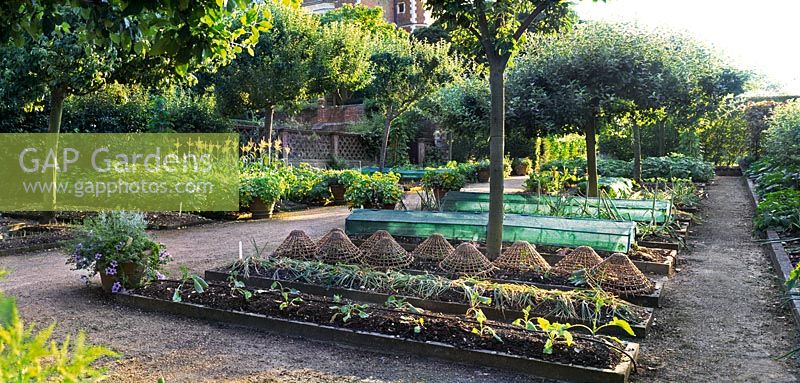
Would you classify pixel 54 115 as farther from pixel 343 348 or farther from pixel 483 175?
pixel 483 175

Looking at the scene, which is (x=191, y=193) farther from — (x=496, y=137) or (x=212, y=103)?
(x=496, y=137)

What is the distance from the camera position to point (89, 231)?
5.32 m

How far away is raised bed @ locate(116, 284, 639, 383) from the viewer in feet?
11.4

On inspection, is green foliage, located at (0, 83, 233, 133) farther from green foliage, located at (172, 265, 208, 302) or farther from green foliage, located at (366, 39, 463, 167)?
green foliage, located at (172, 265, 208, 302)

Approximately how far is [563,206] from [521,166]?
14484 mm

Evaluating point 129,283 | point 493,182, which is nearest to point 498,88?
point 493,182

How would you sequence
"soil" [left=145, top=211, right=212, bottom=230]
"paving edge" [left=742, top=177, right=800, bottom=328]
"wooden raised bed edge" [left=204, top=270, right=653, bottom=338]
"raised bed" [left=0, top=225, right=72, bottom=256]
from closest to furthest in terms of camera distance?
"wooden raised bed edge" [left=204, top=270, right=653, bottom=338] < "paving edge" [left=742, top=177, right=800, bottom=328] < "raised bed" [left=0, top=225, right=72, bottom=256] < "soil" [left=145, top=211, right=212, bottom=230]

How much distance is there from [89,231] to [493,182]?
3673mm

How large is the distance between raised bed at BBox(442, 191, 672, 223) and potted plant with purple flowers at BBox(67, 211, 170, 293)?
16.0 ft

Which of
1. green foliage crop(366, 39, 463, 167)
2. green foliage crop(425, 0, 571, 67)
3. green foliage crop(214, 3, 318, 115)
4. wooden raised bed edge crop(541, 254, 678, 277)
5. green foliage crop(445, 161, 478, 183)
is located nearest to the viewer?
green foliage crop(425, 0, 571, 67)

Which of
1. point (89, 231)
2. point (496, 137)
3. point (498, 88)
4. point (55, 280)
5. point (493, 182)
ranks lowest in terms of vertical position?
point (55, 280)

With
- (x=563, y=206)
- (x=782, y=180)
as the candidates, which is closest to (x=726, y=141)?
(x=782, y=180)

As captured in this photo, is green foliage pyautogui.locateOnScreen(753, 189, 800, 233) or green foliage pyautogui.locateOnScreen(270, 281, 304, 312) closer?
green foliage pyautogui.locateOnScreen(270, 281, 304, 312)

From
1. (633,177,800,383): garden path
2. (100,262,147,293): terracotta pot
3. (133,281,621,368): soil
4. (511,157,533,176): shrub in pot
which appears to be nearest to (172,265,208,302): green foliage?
(133,281,621,368): soil
